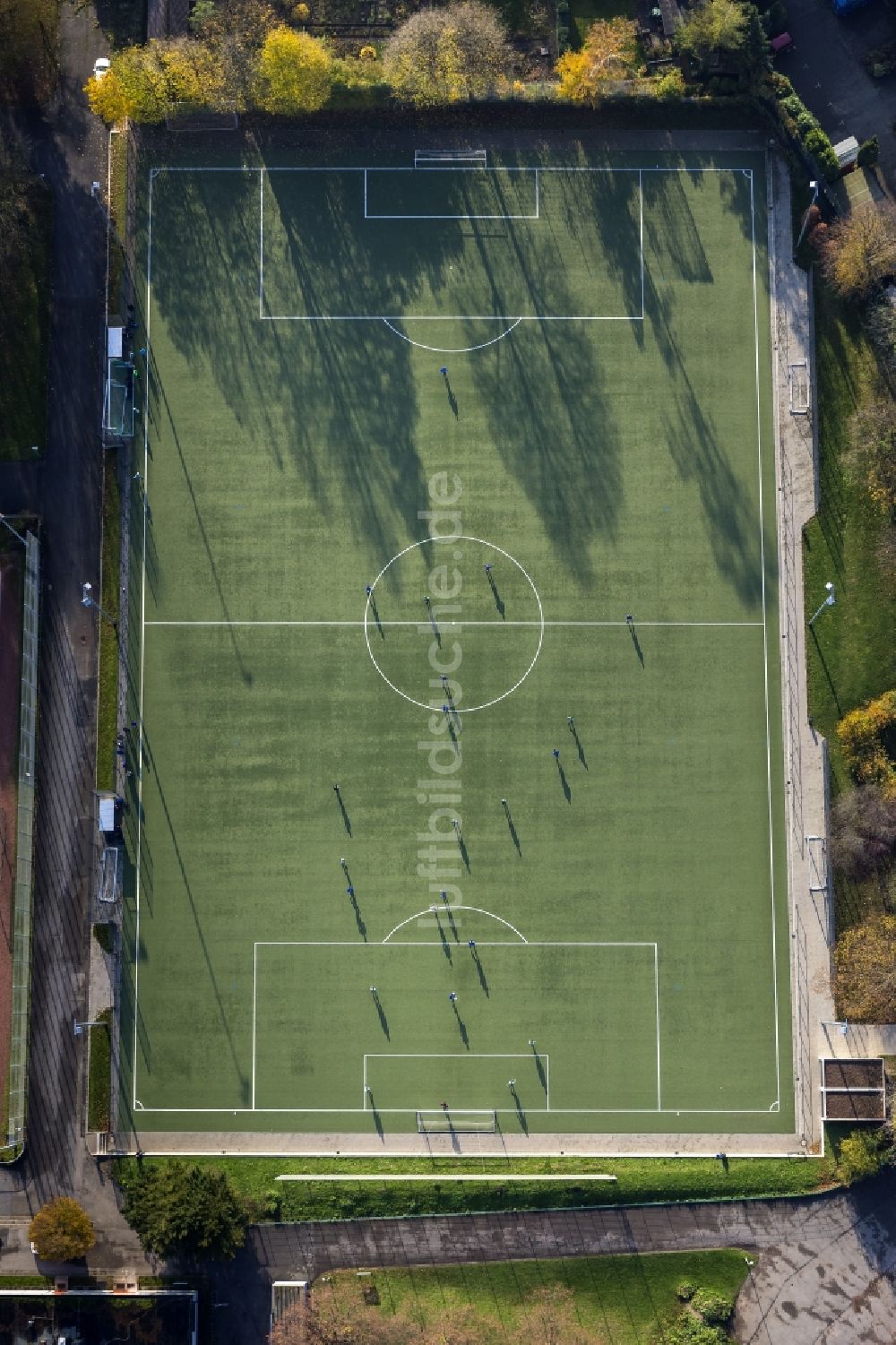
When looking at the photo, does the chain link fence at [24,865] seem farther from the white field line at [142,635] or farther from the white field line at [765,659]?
the white field line at [765,659]

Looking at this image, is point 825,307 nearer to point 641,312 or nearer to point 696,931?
point 641,312

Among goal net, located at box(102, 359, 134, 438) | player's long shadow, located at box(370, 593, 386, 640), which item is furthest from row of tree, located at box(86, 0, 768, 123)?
player's long shadow, located at box(370, 593, 386, 640)

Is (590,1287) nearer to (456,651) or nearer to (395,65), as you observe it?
(456,651)

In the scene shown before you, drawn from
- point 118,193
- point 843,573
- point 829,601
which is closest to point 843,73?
point 843,573

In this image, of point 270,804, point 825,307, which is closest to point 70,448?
point 270,804

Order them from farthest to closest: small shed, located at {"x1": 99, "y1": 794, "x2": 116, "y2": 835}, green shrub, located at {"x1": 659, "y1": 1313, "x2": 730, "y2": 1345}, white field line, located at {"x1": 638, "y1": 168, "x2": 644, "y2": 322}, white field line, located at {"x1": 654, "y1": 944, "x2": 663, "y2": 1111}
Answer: white field line, located at {"x1": 638, "y1": 168, "x2": 644, "y2": 322}
small shed, located at {"x1": 99, "y1": 794, "x2": 116, "y2": 835}
white field line, located at {"x1": 654, "y1": 944, "x2": 663, "y2": 1111}
green shrub, located at {"x1": 659, "y1": 1313, "x2": 730, "y2": 1345}

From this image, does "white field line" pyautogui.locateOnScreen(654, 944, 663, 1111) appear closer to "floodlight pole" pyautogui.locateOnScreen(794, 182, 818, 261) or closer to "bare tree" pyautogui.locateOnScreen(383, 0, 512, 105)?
"floodlight pole" pyautogui.locateOnScreen(794, 182, 818, 261)
